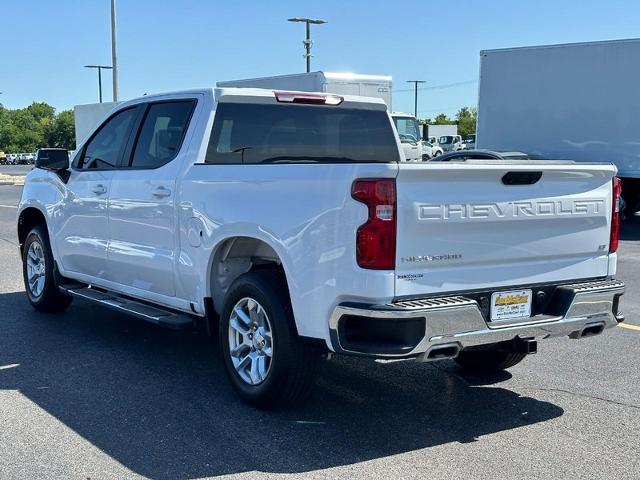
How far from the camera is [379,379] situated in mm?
5730

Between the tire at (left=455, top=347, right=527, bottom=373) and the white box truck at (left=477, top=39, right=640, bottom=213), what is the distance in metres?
11.6

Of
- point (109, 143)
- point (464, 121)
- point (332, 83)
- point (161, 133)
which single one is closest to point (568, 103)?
point (332, 83)

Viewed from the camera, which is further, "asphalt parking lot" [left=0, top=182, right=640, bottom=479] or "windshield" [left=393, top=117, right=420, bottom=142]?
"windshield" [left=393, top=117, right=420, bottom=142]

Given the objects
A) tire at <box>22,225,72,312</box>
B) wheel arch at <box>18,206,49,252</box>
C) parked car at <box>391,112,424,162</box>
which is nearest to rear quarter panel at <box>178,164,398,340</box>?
tire at <box>22,225,72,312</box>

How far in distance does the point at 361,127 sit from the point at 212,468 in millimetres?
3330

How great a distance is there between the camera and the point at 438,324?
4.25 metres

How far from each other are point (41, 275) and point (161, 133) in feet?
8.45

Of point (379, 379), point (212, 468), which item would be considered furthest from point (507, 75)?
point (212, 468)

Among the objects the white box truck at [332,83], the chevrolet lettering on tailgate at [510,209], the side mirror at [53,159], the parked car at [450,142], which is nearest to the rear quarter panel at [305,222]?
the chevrolet lettering on tailgate at [510,209]

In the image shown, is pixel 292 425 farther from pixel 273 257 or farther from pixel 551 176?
pixel 551 176

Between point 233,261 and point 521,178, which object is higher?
point 521,178

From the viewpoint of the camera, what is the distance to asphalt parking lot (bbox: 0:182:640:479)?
421cm

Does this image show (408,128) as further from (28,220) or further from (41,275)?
(41,275)

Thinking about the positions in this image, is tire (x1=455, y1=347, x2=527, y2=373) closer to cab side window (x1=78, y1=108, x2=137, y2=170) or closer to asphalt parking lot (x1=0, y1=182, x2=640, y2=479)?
asphalt parking lot (x1=0, y1=182, x2=640, y2=479)
